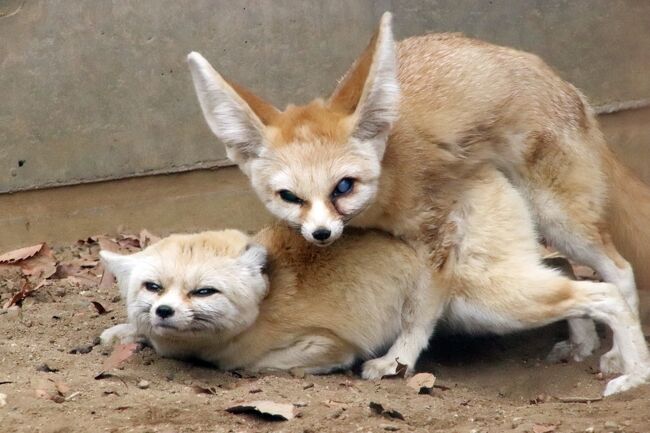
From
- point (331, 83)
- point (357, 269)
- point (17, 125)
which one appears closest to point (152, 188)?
point (17, 125)

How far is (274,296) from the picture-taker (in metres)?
5.78

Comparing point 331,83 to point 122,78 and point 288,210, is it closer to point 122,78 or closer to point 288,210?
point 122,78

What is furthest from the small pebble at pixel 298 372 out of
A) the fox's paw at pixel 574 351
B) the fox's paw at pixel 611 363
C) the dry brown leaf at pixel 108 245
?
the dry brown leaf at pixel 108 245

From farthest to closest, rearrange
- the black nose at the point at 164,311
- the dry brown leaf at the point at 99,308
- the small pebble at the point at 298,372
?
the dry brown leaf at the point at 99,308 < the small pebble at the point at 298,372 < the black nose at the point at 164,311

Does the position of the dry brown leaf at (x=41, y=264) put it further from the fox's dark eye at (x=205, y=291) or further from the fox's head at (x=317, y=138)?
the fox's head at (x=317, y=138)

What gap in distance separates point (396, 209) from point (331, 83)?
8.72 feet

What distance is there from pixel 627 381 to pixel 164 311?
8.08ft

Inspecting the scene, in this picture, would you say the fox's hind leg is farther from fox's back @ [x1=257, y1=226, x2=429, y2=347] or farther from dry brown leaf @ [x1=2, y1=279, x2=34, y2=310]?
dry brown leaf @ [x1=2, y1=279, x2=34, y2=310]

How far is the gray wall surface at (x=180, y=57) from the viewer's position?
26.0 ft

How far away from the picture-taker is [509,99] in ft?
19.4

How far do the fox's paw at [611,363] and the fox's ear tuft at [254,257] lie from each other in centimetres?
199

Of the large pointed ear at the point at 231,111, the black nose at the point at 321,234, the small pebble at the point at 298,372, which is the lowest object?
the small pebble at the point at 298,372

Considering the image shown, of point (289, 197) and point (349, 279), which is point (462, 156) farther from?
point (289, 197)

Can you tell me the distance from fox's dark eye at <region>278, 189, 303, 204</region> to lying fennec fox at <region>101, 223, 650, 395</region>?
1.49ft
